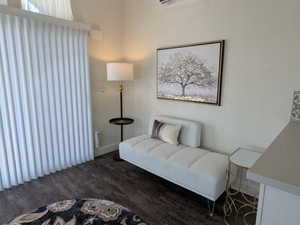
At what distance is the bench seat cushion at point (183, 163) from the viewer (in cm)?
197

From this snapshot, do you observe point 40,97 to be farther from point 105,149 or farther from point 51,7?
point 105,149

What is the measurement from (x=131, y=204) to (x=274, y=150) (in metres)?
1.69

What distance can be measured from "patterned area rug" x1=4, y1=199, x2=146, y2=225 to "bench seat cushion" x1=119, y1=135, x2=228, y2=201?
832 millimetres

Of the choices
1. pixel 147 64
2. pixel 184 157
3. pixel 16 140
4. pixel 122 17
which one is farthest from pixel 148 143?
pixel 122 17

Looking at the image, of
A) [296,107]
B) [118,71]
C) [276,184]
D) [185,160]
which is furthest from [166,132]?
[276,184]

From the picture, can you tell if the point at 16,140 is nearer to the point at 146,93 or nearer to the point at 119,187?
the point at 119,187

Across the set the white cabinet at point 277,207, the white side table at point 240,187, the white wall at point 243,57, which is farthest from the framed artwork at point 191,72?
the white cabinet at point 277,207

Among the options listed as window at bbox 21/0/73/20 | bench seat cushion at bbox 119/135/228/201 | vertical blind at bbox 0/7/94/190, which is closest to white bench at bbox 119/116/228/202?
bench seat cushion at bbox 119/135/228/201

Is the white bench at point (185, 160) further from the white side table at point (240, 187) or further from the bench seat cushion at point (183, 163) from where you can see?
the white side table at point (240, 187)

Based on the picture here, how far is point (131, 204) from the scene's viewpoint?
220cm

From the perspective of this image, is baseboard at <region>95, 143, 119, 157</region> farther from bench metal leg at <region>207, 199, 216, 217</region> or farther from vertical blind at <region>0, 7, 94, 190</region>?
bench metal leg at <region>207, 199, 216, 217</region>

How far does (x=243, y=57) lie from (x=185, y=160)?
4.73 feet

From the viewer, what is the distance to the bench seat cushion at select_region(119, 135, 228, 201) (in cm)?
197

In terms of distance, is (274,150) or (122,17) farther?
(122,17)
